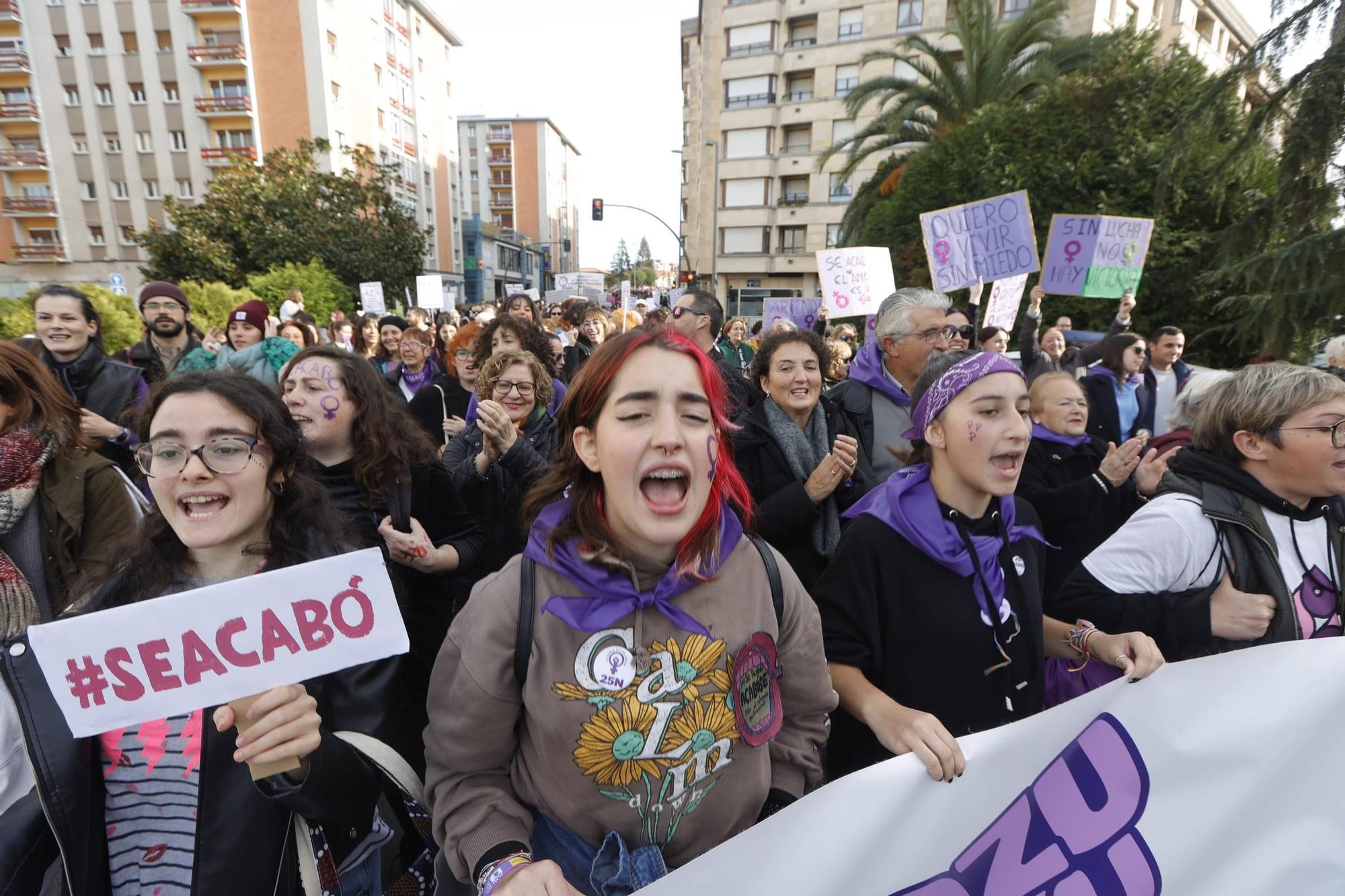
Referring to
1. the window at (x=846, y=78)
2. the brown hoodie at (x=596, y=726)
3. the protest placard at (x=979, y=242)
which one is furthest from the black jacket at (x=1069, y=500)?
the window at (x=846, y=78)

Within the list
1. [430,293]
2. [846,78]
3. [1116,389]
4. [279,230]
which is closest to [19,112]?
[279,230]

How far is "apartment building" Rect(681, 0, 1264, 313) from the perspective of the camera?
112ft

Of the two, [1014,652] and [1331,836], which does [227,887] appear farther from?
[1331,836]

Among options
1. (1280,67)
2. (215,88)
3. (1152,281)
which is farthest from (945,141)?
(215,88)

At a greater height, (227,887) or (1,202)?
(1,202)

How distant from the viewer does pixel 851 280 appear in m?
6.98

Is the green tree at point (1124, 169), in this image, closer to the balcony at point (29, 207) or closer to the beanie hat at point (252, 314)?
the beanie hat at point (252, 314)

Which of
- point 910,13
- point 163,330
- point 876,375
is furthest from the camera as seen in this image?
point 910,13

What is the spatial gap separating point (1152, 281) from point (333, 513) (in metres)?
15.8

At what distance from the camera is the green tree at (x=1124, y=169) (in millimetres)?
13297

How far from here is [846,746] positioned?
220 centimetres

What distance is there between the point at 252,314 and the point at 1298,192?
8547mm

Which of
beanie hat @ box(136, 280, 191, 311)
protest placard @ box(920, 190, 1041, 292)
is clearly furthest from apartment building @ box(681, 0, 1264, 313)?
beanie hat @ box(136, 280, 191, 311)

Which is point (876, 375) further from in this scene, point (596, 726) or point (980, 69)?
point (980, 69)
